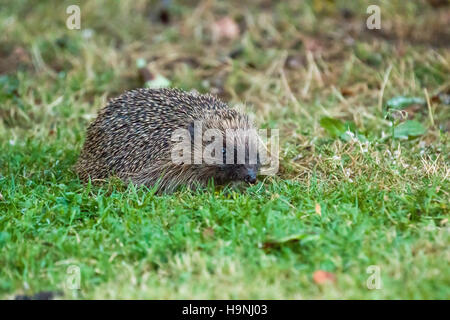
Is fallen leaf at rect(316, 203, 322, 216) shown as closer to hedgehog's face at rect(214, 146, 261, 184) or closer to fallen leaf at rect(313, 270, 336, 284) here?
fallen leaf at rect(313, 270, 336, 284)

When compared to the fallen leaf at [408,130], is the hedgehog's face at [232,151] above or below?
below

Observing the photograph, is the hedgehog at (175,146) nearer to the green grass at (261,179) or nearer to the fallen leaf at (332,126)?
the green grass at (261,179)

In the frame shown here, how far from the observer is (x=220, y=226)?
543cm

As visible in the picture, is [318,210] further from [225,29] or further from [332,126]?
[225,29]

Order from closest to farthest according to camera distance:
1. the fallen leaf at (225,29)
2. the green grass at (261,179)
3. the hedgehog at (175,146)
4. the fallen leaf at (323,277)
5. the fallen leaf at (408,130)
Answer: the fallen leaf at (323,277), the green grass at (261,179), the hedgehog at (175,146), the fallen leaf at (408,130), the fallen leaf at (225,29)

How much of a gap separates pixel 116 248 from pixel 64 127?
3952mm

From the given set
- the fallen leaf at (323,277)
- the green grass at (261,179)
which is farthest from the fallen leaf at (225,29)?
the fallen leaf at (323,277)

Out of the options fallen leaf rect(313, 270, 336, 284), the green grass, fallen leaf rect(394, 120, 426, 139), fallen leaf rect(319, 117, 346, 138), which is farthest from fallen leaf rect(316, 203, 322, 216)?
fallen leaf rect(394, 120, 426, 139)

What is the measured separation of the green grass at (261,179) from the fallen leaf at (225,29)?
147 millimetres

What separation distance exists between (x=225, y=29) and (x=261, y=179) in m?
5.19

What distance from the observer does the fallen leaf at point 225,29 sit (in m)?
11.5

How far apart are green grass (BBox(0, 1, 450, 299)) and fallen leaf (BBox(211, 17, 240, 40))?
147 millimetres

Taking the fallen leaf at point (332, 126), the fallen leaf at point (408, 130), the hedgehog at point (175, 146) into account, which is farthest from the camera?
the fallen leaf at point (332, 126)

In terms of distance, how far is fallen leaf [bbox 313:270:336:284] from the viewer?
14.9 feet
